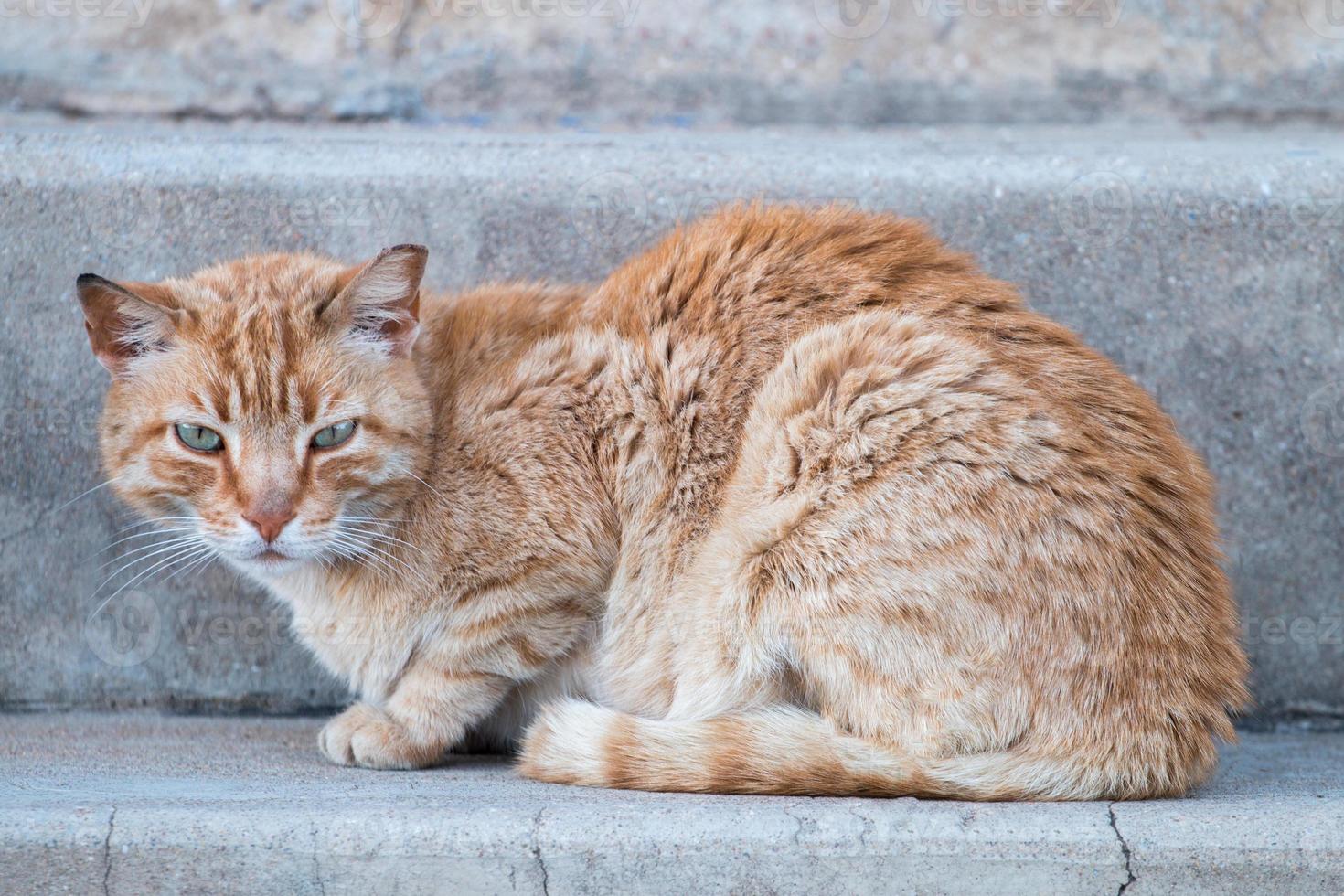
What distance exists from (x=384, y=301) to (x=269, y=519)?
0.51 meters

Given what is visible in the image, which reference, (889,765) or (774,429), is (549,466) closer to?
(774,429)

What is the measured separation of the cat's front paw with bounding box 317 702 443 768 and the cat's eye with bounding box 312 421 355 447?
0.63m

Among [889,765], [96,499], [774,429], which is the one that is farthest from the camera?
[96,499]

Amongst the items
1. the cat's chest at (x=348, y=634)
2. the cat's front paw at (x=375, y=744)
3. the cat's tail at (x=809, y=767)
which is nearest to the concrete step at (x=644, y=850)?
the cat's tail at (x=809, y=767)

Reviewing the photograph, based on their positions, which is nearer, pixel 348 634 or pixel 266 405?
pixel 266 405

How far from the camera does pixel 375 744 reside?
9.11ft

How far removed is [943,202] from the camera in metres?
3.37

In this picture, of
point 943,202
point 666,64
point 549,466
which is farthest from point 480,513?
point 666,64

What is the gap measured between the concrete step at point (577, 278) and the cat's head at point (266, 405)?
62 cm

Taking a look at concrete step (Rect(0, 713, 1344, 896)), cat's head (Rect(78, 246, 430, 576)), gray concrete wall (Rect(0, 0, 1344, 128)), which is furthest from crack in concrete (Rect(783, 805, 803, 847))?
gray concrete wall (Rect(0, 0, 1344, 128))

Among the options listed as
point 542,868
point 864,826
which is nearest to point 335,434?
point 542,868

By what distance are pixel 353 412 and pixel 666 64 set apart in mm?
1886

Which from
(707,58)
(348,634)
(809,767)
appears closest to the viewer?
(809,767)

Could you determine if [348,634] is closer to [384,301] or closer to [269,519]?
[269,519]
